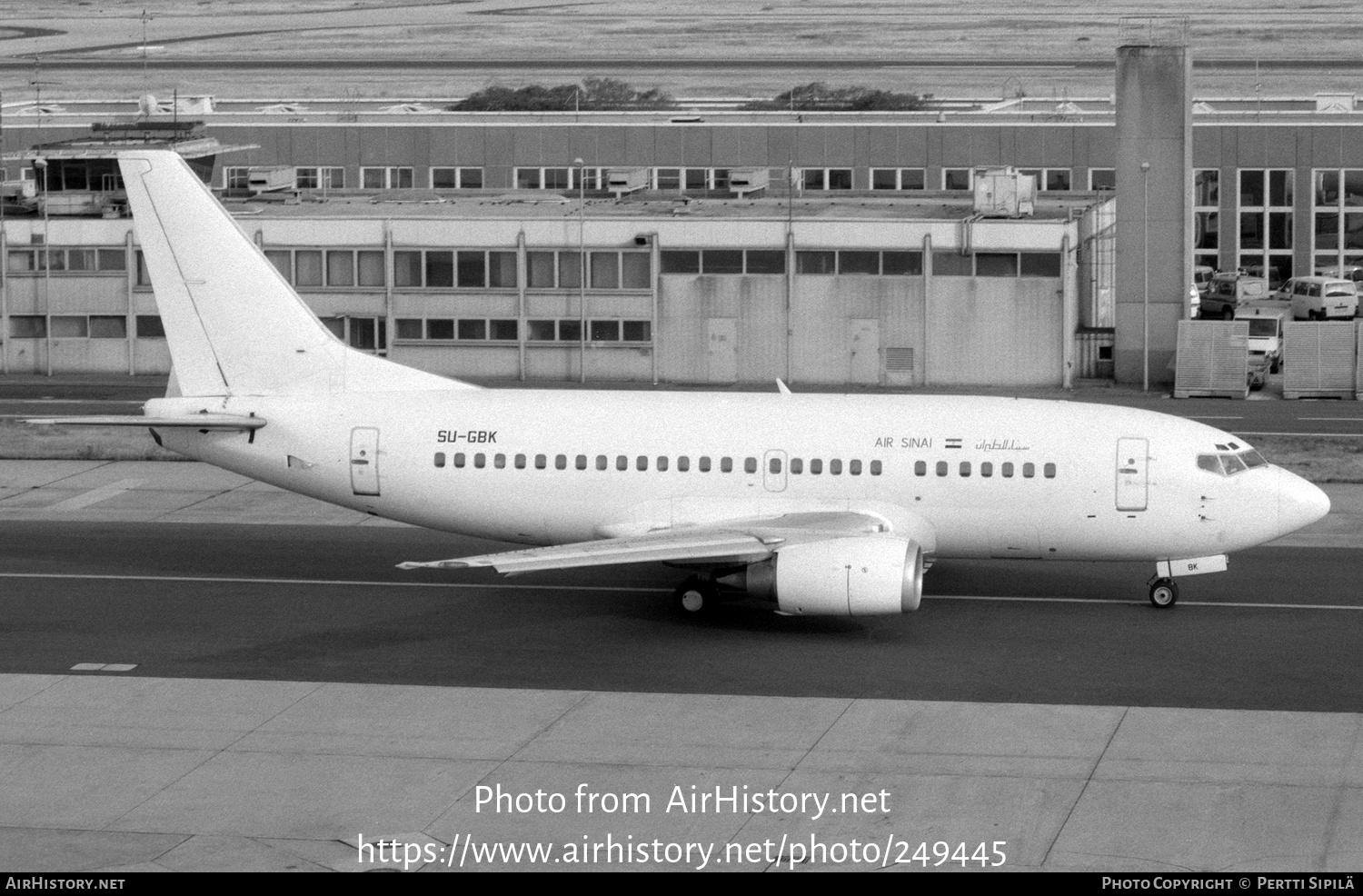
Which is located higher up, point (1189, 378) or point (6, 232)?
point (6, 232)

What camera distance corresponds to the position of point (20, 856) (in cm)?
1955

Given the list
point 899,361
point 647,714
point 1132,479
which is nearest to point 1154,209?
point 899,361

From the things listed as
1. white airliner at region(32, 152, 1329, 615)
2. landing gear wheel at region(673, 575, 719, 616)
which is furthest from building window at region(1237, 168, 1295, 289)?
landing gear wheel at region(673, 575, 719, 616)

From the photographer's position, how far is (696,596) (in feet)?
99.0

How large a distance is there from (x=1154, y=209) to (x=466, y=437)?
117 feet

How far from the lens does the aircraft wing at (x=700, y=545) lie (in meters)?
27.4

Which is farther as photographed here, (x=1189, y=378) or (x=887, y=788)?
(x=1189, y=378)

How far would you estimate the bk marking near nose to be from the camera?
3142cm

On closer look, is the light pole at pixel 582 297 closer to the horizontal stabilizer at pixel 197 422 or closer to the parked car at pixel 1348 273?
the horizontal stabilizer at pixel 197 422

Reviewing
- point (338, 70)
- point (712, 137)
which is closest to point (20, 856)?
point (712, 137)

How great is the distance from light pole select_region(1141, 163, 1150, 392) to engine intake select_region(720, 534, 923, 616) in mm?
33568

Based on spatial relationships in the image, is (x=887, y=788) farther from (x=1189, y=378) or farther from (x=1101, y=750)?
(x=1189, y=378)

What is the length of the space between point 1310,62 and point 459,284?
4330 inches

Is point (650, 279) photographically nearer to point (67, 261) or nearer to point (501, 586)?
point (67, 261)
